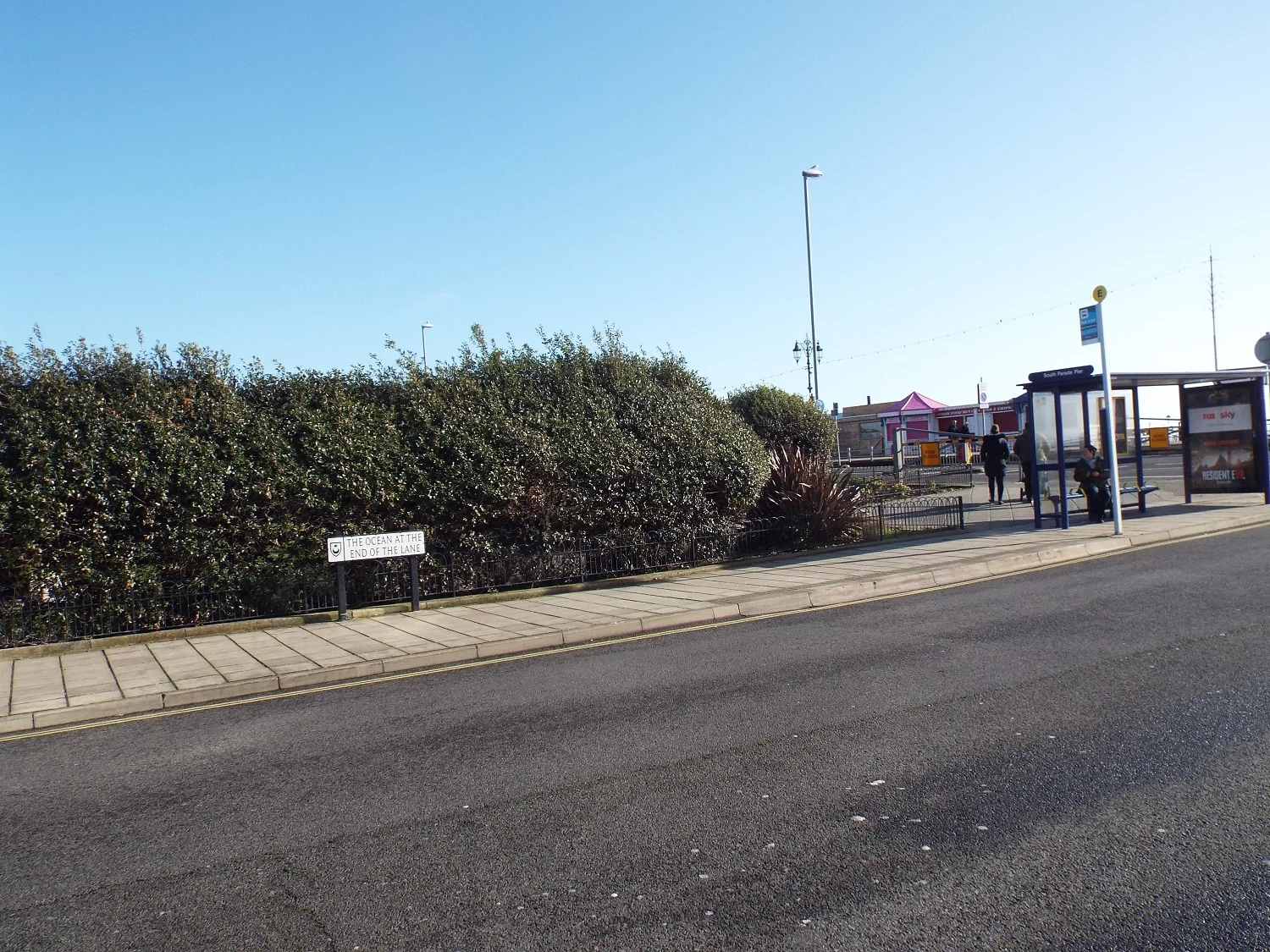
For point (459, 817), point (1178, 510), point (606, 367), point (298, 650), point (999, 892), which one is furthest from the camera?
point (1178, 510)

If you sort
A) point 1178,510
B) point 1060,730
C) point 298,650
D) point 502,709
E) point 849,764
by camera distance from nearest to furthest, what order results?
point 849,764 < point 1060,730 < point 502,709 < point 298,650 < point 1178,510

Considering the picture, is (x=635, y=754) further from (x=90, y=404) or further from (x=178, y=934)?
(x=90, y=404)

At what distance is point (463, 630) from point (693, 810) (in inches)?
227

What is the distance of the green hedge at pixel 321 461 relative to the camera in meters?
10.1

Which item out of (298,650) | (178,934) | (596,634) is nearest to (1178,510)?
(596,634)

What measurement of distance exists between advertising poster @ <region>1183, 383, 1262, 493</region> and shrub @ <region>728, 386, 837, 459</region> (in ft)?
32.3

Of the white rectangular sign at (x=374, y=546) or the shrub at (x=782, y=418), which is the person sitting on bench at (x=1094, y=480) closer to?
the shrub at (x=782, y=418)

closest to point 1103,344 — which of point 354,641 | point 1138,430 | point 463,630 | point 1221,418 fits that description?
point 1138,430

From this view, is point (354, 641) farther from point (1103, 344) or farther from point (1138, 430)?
point (1138, 430)

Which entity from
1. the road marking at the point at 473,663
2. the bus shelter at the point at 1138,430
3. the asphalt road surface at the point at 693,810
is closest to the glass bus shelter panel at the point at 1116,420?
the bus shelter at the point at 1138,430

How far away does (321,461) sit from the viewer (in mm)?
11586

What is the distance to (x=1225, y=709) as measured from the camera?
5742 millimetres

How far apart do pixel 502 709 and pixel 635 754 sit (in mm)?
1635

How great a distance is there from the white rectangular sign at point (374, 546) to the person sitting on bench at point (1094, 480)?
38.9 ft
